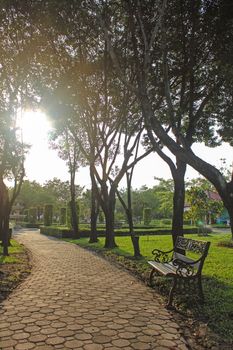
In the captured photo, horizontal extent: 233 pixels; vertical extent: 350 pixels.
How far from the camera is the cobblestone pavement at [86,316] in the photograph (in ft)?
16.3

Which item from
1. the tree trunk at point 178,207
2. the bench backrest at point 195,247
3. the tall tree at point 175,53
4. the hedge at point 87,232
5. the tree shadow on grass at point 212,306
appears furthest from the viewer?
the hedge at point 87,232

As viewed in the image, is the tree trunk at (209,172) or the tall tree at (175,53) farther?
the tall tree at (175,53)

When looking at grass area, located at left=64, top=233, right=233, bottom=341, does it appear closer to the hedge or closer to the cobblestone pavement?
the cobblestone pavement

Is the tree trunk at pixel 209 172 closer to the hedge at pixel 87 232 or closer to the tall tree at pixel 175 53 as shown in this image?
the tall tree at pixel 175 53

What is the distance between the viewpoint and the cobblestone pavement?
4965mm

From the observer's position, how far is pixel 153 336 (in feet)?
17.3

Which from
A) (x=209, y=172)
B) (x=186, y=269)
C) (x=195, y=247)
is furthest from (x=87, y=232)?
(x=209, y=172)

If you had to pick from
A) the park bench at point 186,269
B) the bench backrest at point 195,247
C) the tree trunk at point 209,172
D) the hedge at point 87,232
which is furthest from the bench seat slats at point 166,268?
the hedge at point 87,232

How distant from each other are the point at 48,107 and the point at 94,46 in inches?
114

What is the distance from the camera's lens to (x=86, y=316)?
6.17m

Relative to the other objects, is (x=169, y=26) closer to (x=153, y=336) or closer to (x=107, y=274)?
(x=107, y=274)

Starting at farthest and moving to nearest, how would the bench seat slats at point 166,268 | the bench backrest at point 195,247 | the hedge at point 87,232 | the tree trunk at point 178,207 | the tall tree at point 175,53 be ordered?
the hedge at point 87,232
the tree trunk at point 178,207
the tall tree at point 175,53
the bench seat slats at point 166,268
the bench backrest at point 195,247

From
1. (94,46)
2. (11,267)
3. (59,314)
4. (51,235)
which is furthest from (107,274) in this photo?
(51,235)

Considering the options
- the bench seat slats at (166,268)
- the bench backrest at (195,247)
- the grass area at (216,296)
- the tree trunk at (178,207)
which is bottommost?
the grass area at (216,296)
